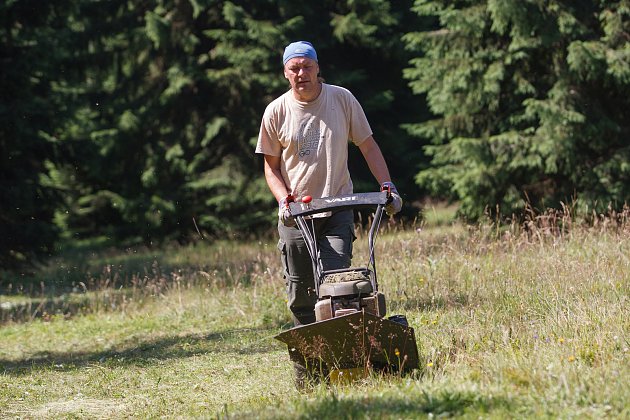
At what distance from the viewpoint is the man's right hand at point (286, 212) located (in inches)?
222

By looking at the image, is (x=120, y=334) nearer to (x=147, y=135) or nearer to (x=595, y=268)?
(x=595, y=268)

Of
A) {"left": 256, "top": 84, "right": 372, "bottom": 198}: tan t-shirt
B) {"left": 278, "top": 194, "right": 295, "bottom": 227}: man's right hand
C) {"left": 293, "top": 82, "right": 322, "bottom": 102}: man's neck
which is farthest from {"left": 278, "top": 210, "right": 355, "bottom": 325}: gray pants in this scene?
{"left": 293, "top": 82, "right": 322, "bottom": 102}: man's neck

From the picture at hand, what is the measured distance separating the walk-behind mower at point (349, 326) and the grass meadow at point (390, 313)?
0.45 ft

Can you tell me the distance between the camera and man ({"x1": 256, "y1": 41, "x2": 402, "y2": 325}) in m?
5.91

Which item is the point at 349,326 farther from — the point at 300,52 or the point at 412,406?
the point at 300,52

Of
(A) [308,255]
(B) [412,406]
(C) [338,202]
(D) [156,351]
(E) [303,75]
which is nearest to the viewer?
(B) [412,406]

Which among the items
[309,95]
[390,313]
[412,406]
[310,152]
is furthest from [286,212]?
[390,313]

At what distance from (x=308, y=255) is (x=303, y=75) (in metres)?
1.12

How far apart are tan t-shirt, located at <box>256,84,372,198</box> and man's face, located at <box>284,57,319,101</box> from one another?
0.29 feet

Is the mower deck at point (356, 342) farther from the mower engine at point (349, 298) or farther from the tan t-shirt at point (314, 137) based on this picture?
the tan t-shirt at point (314, 137)

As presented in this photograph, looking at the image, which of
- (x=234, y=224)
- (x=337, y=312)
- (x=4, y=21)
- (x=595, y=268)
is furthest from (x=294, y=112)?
(x=234, y=224)

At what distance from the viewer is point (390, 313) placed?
8195 mm

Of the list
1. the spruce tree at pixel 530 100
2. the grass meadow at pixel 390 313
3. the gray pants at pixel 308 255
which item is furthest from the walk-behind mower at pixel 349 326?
the spruce tree at pixel 530 100

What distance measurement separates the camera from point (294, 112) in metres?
5.99
